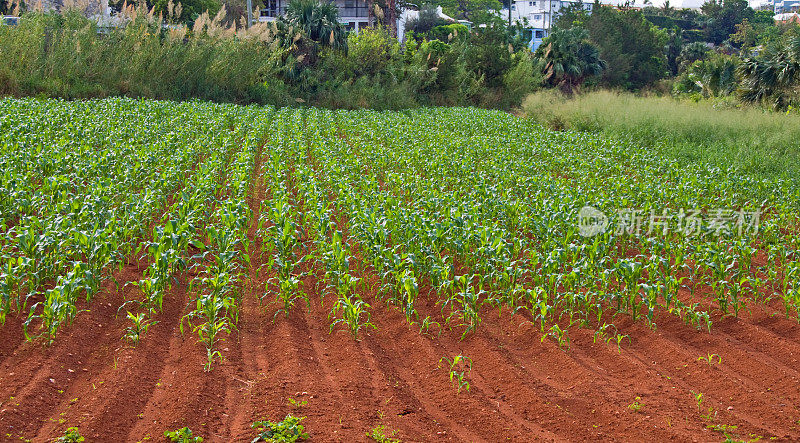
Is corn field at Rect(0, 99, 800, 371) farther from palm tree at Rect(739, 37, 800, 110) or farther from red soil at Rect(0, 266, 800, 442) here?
palm tree at Rect(739, 37, 800, 110)

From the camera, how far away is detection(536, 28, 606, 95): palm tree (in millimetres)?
44438

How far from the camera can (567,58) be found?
1758 inches

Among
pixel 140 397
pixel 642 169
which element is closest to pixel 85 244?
pixel 140 397

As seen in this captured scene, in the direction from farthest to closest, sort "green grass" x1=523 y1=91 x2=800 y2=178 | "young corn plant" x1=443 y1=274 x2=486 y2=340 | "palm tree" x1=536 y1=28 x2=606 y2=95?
"palm tree" x1=536 y1=28 x2=606 y2=95, "green grass" x1=523 y1=91 x2=800 y2=178, "young corn plant" x1=443 y1=274 x2=486 y2=340

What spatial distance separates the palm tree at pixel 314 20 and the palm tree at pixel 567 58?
16029 mm

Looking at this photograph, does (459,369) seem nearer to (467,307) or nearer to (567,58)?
(467,307)

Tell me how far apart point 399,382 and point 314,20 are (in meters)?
31.1

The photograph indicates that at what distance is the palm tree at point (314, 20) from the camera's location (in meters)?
33.4

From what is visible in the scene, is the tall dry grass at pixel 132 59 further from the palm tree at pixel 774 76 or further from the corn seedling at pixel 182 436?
the corn seedling at pixel 182 436

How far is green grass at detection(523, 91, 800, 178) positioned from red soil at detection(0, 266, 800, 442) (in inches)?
397

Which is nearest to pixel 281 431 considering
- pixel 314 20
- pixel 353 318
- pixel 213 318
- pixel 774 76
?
pixel 213 318

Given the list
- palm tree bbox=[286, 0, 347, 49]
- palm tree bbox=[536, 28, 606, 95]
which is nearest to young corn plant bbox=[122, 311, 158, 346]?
palm tree bbox=[286, 0, 347, 49]

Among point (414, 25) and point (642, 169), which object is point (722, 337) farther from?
point (414, 25)

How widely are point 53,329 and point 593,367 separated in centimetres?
420
